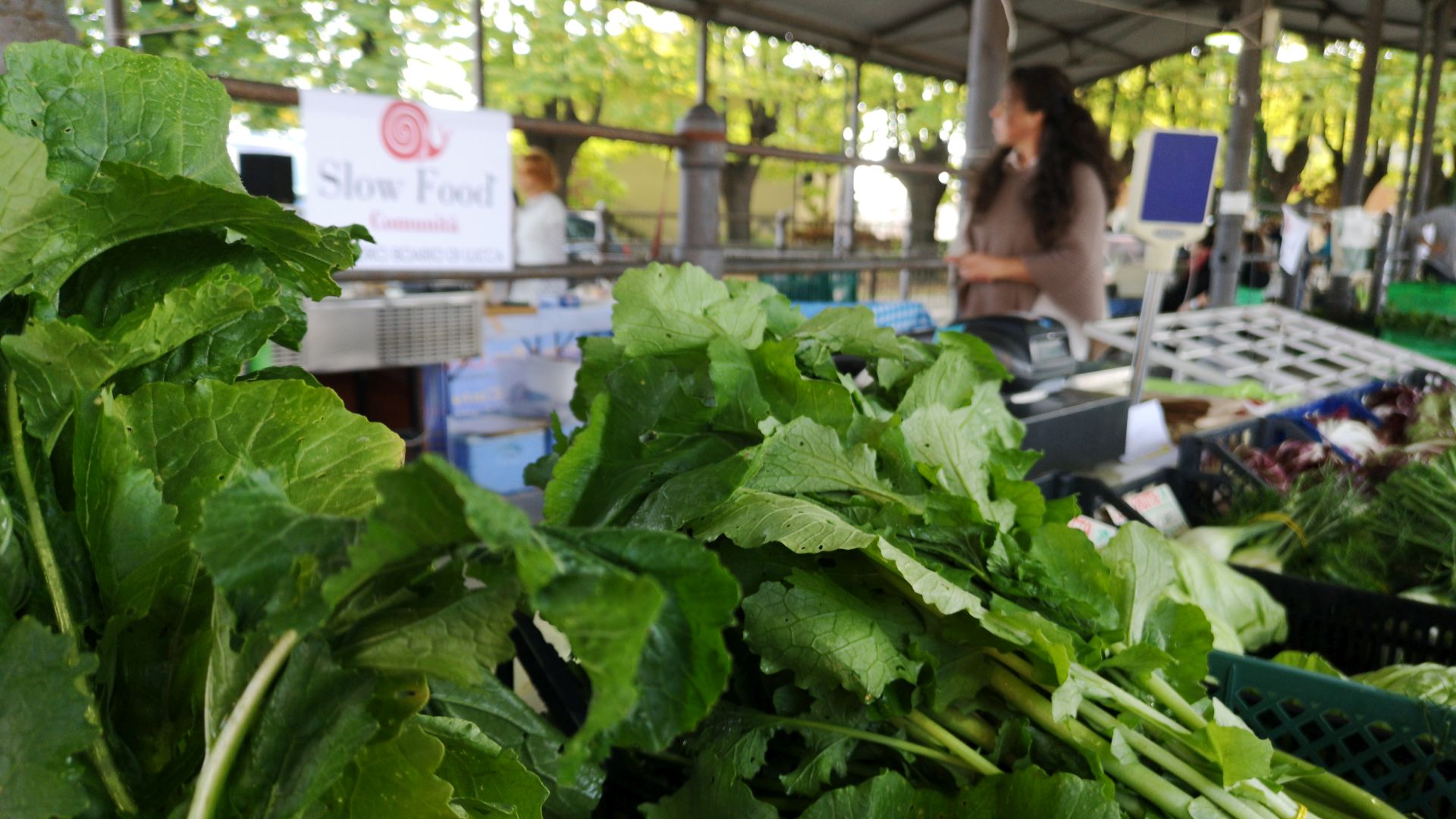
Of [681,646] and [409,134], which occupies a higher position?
[409,134]

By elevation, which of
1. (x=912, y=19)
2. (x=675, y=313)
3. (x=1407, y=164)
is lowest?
(x=675, y=313)

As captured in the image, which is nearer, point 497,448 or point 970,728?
point 970,728

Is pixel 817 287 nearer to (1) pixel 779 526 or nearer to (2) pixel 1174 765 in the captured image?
(2) pixel 1174 765

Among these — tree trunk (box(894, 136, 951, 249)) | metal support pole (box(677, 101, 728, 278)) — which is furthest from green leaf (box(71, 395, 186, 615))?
tree trunk (box(894, 136, 951, 249))

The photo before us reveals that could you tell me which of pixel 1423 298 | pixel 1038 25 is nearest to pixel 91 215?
pixel 1038 25

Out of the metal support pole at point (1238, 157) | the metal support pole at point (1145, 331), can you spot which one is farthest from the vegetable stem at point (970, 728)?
the metal support pole at point (1238, 157)

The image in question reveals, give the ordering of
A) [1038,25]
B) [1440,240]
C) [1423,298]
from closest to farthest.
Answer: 1. [1423,298]
2. [1038,25]
3. [1440,240]

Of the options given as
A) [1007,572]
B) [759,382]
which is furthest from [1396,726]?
[759,382]

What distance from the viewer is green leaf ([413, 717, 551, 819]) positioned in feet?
2.29

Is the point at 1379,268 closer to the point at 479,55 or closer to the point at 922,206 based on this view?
the point at 922,206

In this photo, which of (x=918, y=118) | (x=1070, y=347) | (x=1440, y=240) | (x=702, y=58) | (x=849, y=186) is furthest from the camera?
(x=918, y=118)

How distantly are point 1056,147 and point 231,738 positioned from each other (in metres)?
3.34

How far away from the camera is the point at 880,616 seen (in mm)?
938

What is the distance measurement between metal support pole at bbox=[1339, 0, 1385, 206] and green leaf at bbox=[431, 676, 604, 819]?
10.6 meters
